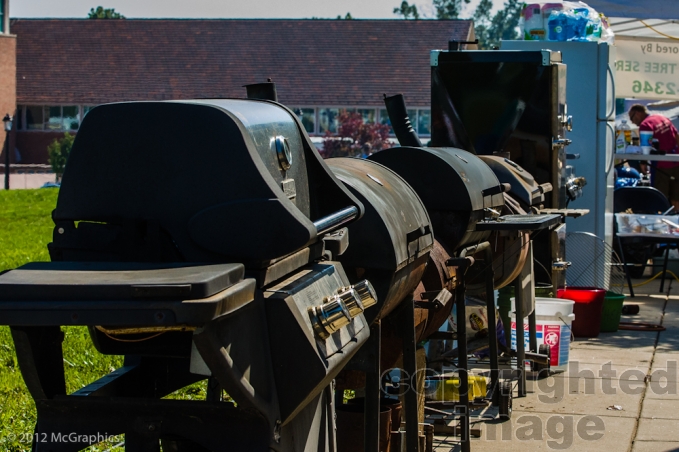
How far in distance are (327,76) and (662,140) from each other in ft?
126

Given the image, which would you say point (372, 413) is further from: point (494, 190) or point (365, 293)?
point (494, 190)

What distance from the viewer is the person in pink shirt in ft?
43.7

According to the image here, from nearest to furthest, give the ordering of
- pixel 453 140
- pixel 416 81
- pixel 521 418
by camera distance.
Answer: pixel 521 418
pixel 453 140
pixel 416 81

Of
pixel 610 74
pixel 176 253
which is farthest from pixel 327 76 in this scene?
pixel 176 253

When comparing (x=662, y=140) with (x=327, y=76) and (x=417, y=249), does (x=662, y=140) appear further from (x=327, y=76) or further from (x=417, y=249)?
(x=327, y=76)

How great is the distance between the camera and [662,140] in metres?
13.4

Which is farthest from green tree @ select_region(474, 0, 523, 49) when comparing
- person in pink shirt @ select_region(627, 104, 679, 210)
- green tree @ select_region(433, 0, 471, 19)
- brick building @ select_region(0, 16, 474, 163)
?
person in pink shirt @ select_region(627, 104, 679, 210)

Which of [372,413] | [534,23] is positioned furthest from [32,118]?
[372,413]

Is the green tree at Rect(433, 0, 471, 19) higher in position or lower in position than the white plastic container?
higher

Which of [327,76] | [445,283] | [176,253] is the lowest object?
[445,283]

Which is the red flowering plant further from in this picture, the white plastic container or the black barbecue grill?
the black barbecue grill

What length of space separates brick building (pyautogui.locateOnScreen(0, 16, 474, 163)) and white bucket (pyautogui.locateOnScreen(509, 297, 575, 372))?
4086cm

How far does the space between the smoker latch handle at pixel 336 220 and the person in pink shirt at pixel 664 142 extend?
35.6 ft

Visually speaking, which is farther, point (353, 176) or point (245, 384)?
point (353, 176)
